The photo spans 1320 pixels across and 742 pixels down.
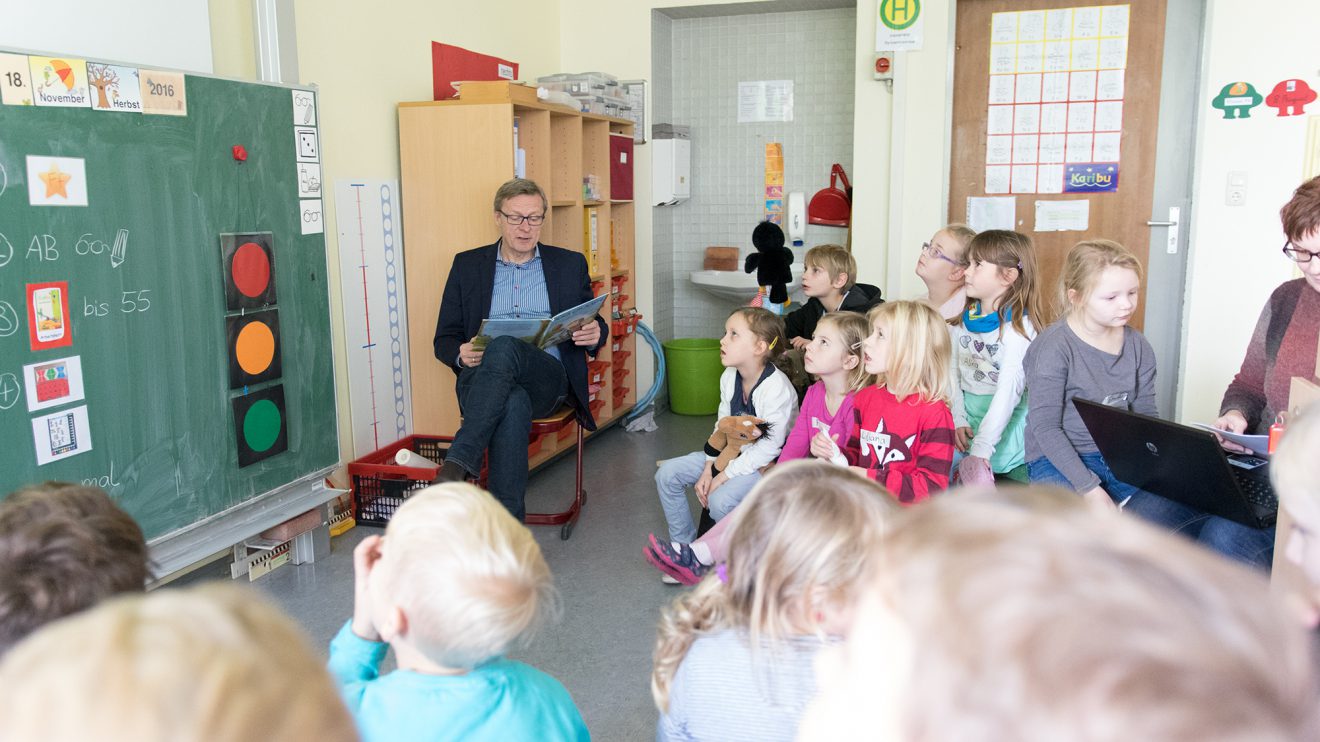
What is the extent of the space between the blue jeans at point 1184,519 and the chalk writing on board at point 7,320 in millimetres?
2551

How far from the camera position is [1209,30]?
455 centimetres

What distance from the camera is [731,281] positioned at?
575 cm

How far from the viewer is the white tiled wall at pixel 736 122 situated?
573cm

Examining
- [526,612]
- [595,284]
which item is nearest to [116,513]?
[526,612]

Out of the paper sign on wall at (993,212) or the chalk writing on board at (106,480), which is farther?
the paper sign on wall at (993,212)

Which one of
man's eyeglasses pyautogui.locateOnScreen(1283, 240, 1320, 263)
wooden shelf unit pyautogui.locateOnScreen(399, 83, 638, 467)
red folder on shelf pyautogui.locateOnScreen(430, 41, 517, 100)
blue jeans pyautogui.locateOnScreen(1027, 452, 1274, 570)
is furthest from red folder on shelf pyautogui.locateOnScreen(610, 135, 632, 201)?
man's eyeglasses pyautogui.locateOnScreen(1283, 240, 1320, 263)

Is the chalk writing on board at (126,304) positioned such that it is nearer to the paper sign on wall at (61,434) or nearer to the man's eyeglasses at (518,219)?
the paper sign on wall at (61,434)

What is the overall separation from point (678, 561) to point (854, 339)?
874 mm

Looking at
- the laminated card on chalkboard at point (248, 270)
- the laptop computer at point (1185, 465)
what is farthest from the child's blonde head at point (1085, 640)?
the laminated card on chalkboard at point (248, 270)

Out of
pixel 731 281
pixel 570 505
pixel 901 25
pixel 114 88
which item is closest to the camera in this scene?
pixel 114 88

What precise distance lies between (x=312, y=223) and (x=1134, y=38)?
3.73 m

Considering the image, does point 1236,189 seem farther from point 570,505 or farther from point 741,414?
point 570,505

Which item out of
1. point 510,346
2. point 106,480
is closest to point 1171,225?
point 510,346

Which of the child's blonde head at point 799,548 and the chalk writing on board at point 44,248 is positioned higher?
the chalk writing on board at point 44,248
